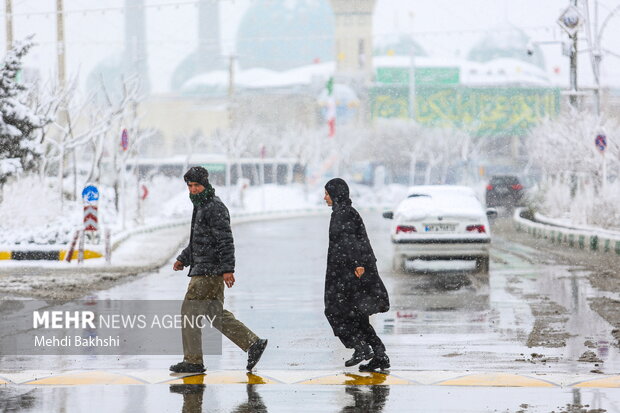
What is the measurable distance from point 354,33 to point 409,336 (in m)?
134

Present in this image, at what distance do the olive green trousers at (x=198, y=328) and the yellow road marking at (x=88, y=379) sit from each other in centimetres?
53

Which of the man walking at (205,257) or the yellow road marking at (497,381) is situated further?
the man walking at (205,257)

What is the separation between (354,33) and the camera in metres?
144

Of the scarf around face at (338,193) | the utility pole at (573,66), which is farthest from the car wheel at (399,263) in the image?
the utility pole at (573,66)

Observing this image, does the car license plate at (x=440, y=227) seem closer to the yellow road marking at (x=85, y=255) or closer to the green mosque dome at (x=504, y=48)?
the yellow road marking at (x=85, y=255)

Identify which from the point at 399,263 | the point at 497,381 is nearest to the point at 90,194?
the point at 399,263

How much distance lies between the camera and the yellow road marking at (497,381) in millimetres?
9000

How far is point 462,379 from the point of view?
9.27 meters

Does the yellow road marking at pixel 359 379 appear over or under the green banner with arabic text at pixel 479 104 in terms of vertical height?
under

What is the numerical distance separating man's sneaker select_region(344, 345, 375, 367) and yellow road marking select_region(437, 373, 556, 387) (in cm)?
74

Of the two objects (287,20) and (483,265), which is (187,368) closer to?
(483,265)

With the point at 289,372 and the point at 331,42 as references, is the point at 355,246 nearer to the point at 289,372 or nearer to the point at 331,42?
the point at 289,372

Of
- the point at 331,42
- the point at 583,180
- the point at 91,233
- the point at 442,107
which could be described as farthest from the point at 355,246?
the point at 331,42

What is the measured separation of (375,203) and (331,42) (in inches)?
4552
